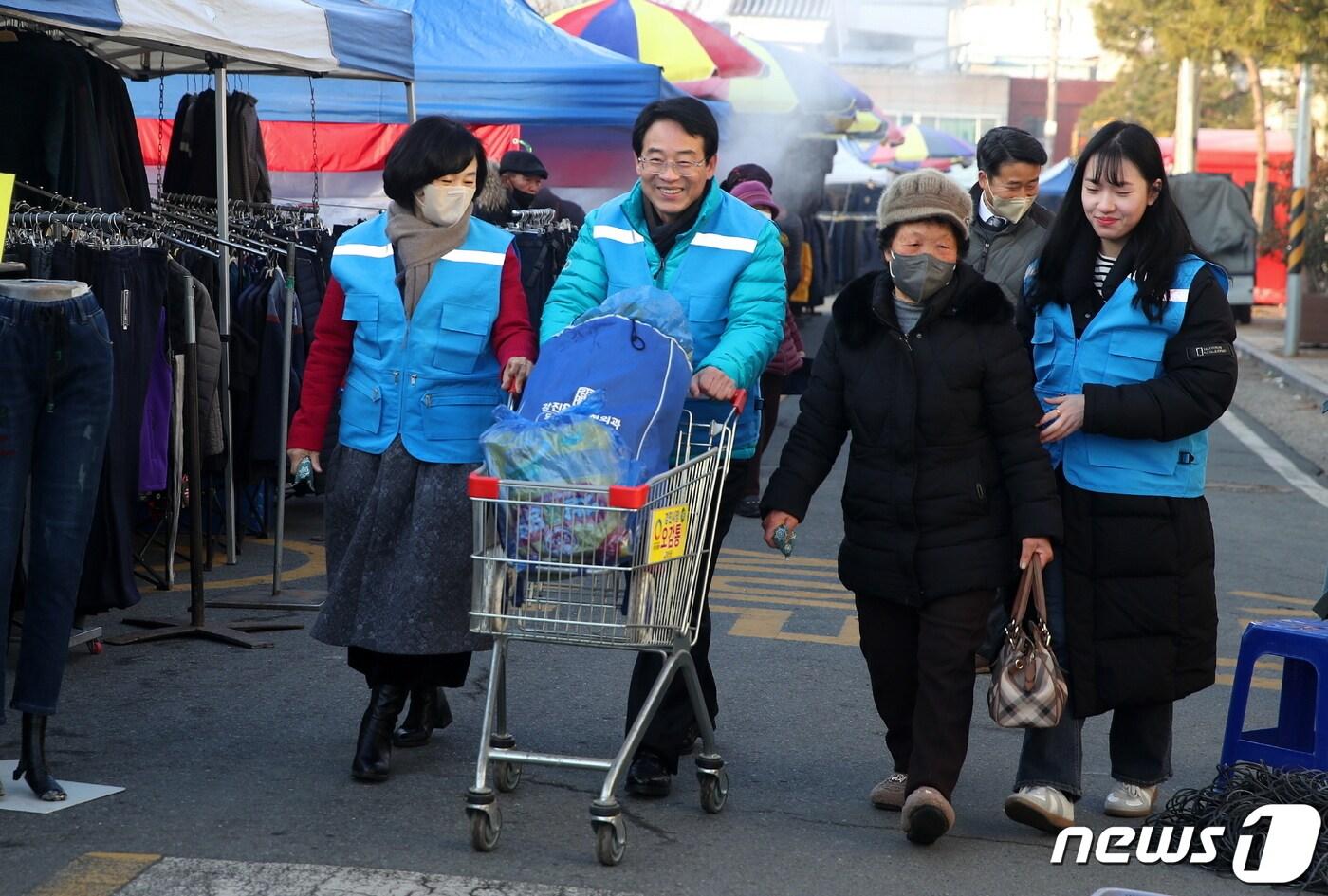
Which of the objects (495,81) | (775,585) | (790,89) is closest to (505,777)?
(775,585)

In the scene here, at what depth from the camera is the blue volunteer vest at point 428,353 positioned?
5.10 metres

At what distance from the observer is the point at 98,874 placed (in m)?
4.32

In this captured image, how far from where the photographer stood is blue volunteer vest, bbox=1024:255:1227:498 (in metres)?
4.83

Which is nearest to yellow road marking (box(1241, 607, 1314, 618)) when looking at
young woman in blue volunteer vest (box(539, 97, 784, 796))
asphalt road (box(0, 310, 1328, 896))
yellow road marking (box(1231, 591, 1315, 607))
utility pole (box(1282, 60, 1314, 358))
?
yellow road marking (box(1231, 591, 1315, 607))

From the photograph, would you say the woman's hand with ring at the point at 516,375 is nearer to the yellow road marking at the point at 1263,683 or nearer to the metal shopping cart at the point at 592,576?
the metal shopping cart at the point at 592,576

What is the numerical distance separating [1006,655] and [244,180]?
6.61 metres

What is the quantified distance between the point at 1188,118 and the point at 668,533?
32063 mm

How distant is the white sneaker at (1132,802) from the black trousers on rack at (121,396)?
142 inches

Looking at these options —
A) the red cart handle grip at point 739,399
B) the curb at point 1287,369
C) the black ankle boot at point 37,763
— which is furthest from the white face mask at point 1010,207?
the curb at point 1287,369

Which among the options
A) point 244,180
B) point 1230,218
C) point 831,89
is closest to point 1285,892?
point 244,180

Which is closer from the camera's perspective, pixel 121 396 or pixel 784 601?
pixel 121 396

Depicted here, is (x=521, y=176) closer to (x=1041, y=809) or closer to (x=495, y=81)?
(x=495, y=81)

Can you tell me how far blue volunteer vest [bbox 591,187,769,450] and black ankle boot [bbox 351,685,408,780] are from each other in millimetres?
1245

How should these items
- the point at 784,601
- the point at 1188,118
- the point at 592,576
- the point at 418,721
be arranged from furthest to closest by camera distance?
1. the point at 1188,118
2. the point at 784,601
3. the point at 418,721
4. the point at 592,576
